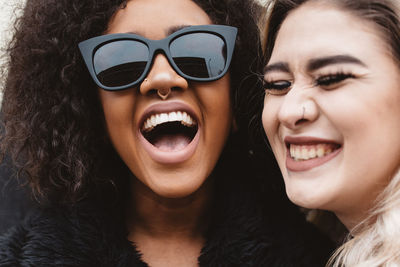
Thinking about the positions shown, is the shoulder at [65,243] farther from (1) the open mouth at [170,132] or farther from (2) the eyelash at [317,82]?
(2) the eyelash at [317,82]

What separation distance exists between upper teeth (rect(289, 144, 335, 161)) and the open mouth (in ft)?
1.46

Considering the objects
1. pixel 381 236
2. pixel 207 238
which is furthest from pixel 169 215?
pixel 381 236

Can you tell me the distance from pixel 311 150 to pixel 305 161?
0.05m

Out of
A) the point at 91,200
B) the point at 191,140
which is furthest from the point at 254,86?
the point at 91,200

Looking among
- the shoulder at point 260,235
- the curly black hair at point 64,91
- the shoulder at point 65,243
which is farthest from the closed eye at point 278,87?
the shoulder at point 65,243

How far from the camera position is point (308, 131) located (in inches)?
76.5

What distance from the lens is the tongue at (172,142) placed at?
2329 millimetres

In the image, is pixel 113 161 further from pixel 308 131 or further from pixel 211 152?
pixel 308 131

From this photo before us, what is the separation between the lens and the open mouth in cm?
220

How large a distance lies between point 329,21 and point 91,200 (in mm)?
1246

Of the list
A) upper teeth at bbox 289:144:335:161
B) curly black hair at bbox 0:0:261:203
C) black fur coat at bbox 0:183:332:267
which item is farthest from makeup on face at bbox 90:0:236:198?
upper teeth at bbox 289:144:335:161

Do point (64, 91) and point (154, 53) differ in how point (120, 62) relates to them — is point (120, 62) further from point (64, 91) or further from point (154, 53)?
point (64, 91)

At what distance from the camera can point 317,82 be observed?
192 centimetres

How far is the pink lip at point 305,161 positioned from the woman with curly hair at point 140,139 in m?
0.34
